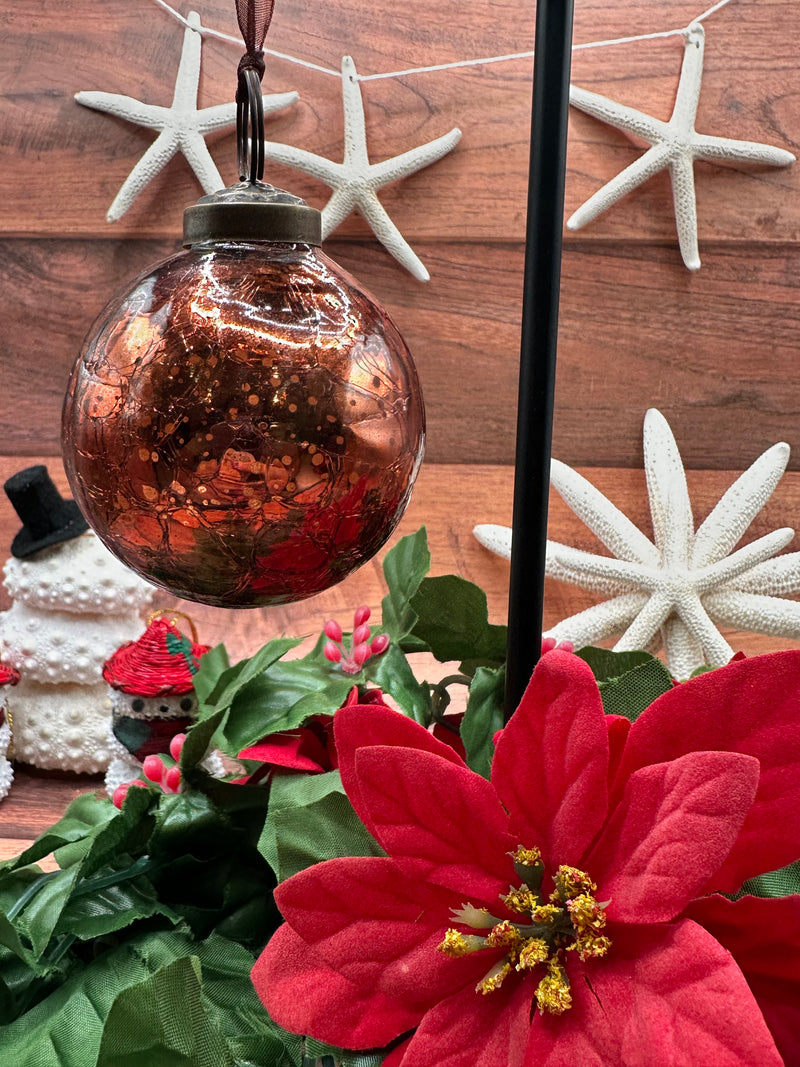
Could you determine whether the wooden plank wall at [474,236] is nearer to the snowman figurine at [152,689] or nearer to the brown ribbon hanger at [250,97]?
the snowman figurine at [152,689]

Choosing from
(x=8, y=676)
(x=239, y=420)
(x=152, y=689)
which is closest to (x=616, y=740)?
(x=239, y=420)

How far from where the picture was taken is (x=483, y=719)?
32 centimetres

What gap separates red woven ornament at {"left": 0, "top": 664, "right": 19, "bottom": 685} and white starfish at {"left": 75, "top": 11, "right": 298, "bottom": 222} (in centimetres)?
38

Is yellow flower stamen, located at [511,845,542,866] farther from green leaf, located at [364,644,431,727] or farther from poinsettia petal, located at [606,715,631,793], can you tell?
green leaf, located at [364,644,431,727]

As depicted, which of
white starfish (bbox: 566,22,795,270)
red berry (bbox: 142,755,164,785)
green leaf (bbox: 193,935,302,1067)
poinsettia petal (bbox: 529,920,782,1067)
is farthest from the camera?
white starfish (bbox: 566,22,795,270)

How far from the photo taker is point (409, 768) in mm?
193

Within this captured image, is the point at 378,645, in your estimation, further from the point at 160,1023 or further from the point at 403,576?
the point at 160,1023

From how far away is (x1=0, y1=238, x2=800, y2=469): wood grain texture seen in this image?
84 centimetres

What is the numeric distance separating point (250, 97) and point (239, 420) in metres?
0.10

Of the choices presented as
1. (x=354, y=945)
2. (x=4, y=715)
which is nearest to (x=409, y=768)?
(x=354, y=945)

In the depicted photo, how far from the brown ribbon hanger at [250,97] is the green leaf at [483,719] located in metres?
0.18

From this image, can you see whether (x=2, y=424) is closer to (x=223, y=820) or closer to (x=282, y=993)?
Result: (x=223, y=820)

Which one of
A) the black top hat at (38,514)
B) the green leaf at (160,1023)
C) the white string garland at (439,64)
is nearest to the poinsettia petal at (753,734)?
the green leaf at (160,1023)

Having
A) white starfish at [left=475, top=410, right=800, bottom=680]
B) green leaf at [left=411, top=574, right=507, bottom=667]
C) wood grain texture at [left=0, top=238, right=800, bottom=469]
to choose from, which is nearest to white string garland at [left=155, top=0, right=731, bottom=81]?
wood grain texture at [left=0, top=238, right=800, bottom=469]
